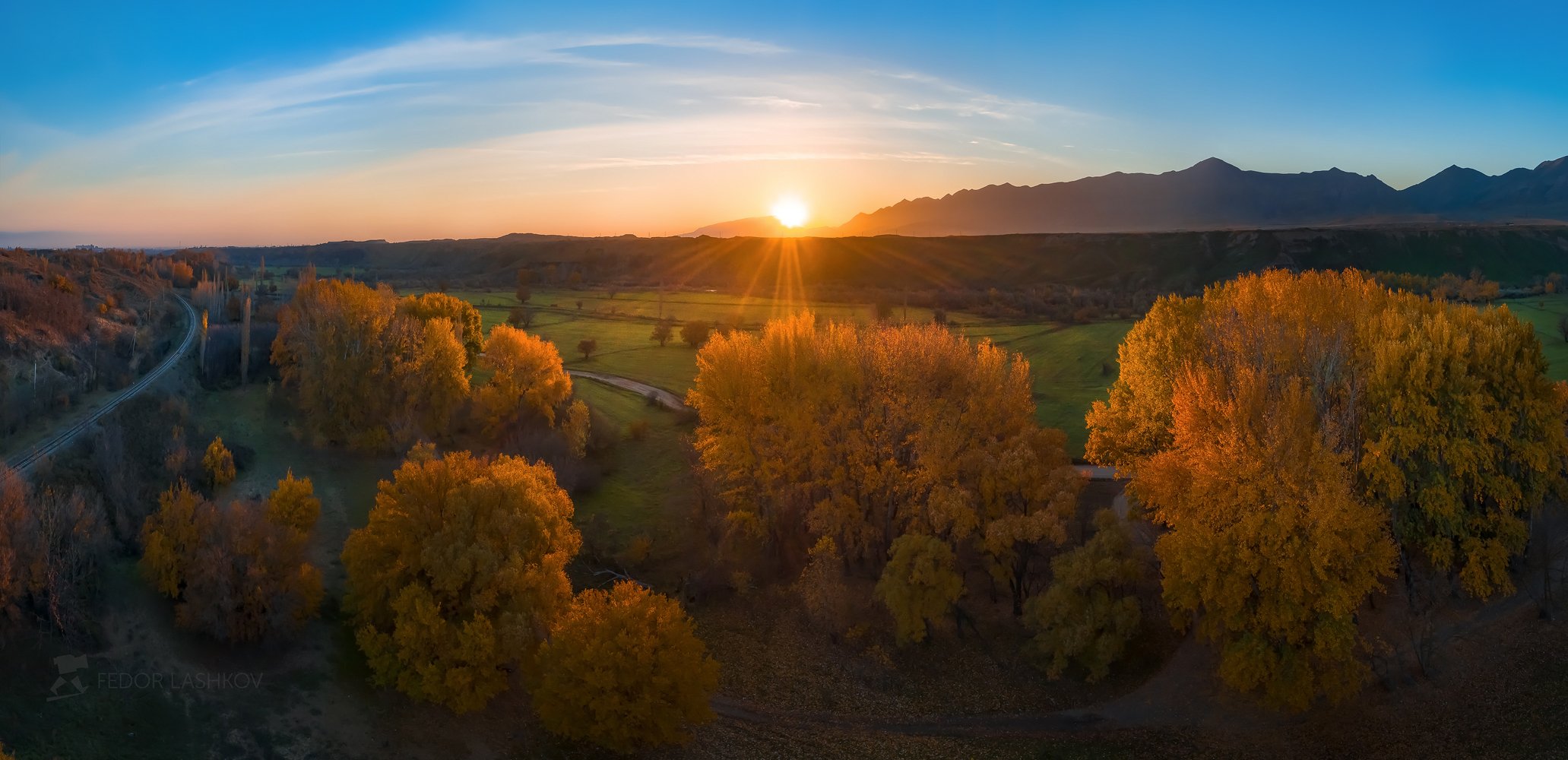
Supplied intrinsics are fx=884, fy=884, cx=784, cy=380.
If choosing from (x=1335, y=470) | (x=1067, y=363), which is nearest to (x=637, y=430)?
(x=1335, y=470)

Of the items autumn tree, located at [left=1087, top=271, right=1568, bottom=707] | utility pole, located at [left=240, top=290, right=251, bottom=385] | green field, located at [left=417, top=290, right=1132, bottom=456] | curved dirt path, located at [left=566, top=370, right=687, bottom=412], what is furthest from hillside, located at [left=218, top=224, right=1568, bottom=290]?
autumn tree, located at [left=1087, top=271, right=1568, bottom=707]

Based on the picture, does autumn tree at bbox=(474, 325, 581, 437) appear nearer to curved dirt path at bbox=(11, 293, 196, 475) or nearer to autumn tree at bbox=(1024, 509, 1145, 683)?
curved dirt path at bbox=(11, 293, 196, 475)

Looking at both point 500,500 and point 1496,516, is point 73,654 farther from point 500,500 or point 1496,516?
point 1496,516

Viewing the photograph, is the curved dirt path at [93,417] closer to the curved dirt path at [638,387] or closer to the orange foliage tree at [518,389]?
the orange foliage tree at [518,389]

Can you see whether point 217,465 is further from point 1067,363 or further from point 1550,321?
point 1550,321

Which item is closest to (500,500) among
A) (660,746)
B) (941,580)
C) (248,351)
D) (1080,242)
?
(660,746)

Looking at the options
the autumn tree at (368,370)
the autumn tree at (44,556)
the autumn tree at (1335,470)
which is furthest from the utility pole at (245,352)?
the autumn tree at (1335,470)
